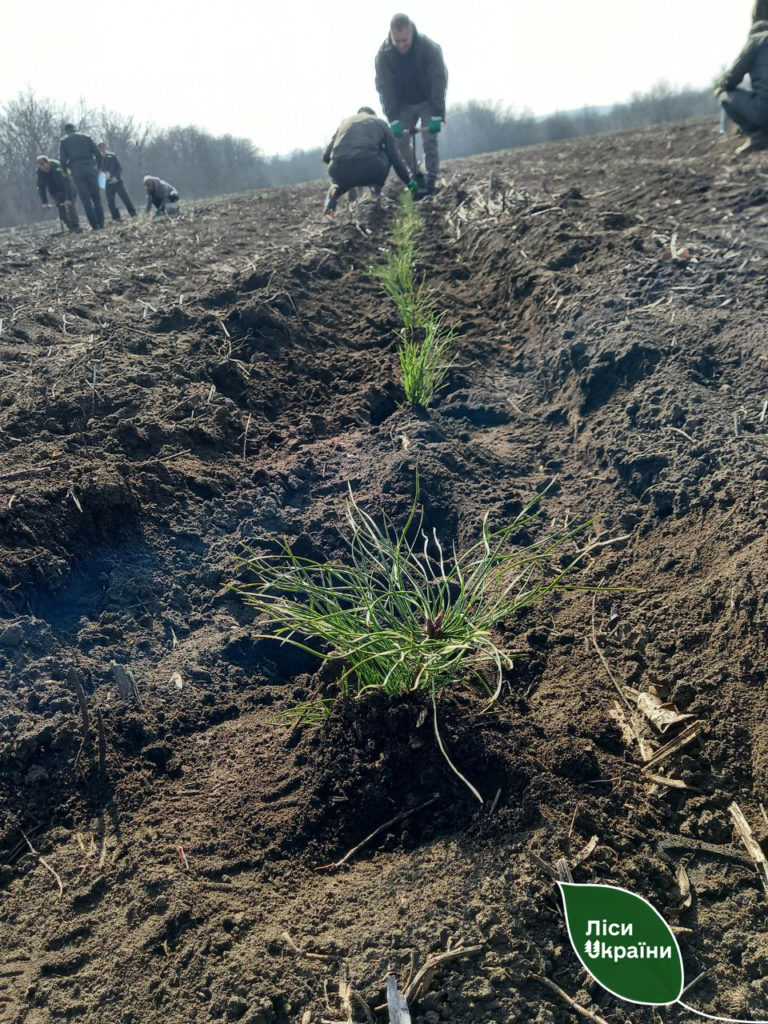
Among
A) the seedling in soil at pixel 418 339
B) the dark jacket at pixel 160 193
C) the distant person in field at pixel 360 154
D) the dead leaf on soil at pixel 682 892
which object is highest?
the dark jacket at pixel 160 193

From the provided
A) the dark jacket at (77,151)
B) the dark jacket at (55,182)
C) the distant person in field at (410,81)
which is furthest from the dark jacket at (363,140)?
the dark jacket at (55,182)

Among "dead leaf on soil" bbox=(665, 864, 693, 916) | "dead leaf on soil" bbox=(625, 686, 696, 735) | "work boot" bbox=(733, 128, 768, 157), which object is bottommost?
"dead leaf on soil" bbox=(665, 864, 693, 916)

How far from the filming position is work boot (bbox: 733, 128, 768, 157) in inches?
279

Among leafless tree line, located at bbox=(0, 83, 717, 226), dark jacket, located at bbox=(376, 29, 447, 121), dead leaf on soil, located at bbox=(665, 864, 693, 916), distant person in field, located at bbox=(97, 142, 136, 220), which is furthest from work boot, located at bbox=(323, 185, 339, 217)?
leafless tree line, located at bbox=(0, 83, 717, 226)

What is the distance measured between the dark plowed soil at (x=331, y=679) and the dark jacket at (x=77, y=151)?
Result: 8.56 m

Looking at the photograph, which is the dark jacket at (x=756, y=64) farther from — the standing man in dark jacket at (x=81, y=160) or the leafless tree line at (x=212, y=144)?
the leafless tree line at (x=212, y=144)

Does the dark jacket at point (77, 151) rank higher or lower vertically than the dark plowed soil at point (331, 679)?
higher

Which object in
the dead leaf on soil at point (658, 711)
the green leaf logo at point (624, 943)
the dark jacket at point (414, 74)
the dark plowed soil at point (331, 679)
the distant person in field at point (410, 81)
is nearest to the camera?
the green leaf logo at point (624, 943)

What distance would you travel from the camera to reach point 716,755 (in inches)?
71.1

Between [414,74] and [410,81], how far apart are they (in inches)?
3.8

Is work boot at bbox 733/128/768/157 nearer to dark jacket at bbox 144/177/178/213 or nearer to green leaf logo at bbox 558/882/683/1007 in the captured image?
green leaf logo at bbox 558/882/683/1007

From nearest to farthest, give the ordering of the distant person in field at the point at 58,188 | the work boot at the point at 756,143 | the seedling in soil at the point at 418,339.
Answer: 1. the seedling in soil at the point at 418,339
2. the work boot at the point at 756,143
3. the distant person in field at the point at 58,188

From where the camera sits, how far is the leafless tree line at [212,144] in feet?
95.6

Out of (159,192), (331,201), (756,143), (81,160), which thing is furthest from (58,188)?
(756,143)
